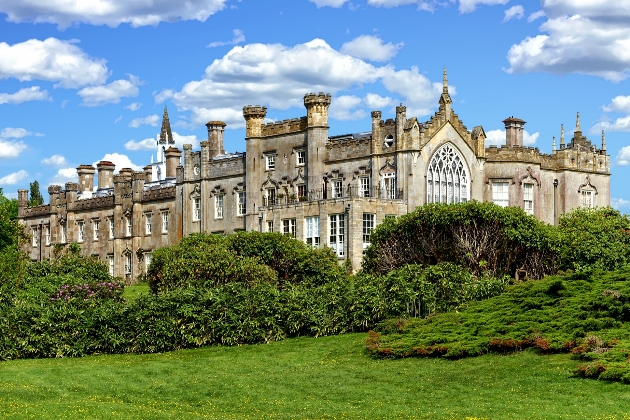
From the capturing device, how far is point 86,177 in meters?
81.6

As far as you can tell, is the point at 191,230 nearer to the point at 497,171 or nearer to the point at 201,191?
the point at 201,191

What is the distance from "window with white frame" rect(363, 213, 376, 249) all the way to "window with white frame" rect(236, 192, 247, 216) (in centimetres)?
1203

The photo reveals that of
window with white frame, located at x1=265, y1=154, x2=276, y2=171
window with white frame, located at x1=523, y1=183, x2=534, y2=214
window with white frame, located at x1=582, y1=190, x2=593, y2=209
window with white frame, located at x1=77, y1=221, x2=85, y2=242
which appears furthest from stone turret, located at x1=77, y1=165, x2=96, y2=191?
window with white frame, located at x1=582, y1=190, x2=593, y2=209

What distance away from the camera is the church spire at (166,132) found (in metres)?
117

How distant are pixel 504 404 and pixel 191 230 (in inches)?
1766

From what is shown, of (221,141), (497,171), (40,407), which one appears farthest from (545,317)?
(221,141)

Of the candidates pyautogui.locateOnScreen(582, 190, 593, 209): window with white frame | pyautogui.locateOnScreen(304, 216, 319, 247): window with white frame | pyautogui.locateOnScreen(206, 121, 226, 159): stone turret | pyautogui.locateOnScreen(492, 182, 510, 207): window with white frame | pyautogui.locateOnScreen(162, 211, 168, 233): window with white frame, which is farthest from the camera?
pyautogui.locateOnScreen(162, 211, 168, 233): window with white frame

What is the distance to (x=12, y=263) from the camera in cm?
4466

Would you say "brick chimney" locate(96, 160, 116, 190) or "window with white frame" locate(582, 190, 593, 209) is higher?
"brick chimney" locate(96, 160, 116, 190)

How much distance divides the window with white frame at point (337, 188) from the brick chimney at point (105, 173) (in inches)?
1106

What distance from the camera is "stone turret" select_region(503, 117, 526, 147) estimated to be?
6262 centimetres

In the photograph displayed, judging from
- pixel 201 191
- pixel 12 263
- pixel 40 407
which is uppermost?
pixel 201 191

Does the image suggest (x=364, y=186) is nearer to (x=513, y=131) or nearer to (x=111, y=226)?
(x=513, y=131)

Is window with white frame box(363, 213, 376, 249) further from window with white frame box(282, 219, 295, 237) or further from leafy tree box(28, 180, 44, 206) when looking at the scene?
leafy tree box(28, 180, 44, 206)
